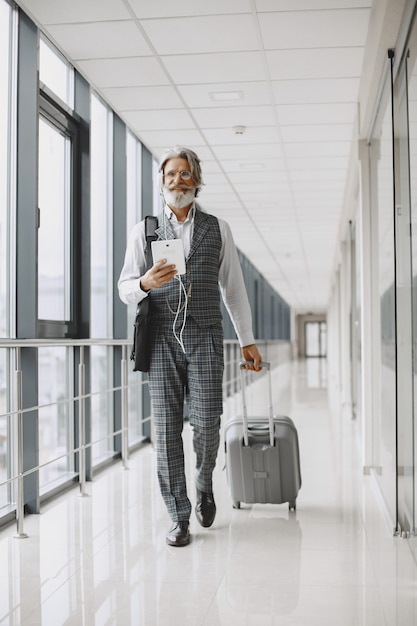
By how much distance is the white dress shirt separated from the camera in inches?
119

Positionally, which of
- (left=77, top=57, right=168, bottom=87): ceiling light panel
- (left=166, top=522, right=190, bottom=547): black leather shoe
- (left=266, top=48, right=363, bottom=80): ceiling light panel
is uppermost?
(left=77, top=57, right=168, bottom=87): ceiling light panel

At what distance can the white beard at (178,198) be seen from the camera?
3068 millimetres

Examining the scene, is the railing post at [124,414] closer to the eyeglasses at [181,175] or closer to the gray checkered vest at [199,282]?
the gray checkered vest at [199,282]

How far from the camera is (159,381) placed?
3.05 meters

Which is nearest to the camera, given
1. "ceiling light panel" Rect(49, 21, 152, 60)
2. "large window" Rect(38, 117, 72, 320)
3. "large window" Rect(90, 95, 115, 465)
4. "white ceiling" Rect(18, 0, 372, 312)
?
"white ceiling" Rect(18, 0, 372, 312)

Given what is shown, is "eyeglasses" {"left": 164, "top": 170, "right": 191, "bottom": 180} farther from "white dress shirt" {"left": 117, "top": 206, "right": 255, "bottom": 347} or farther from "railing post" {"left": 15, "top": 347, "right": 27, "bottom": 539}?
"railing post" {"left": 15, "top": 347, "right": 27, "bottom": 539}

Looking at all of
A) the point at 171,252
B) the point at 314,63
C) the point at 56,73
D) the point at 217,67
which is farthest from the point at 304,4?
the point at 56,73

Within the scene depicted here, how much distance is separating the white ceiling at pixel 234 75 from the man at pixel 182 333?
3.24 feet

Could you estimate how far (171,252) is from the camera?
2.83 m

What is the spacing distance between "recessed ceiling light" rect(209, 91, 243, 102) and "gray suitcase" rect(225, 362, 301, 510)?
6.85 ft

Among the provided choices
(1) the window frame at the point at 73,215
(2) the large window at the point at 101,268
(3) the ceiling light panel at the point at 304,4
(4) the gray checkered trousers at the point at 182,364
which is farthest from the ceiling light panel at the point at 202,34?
(2) the large window at the point at 101,268

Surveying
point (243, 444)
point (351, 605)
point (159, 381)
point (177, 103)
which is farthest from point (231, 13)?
point (351, 605)

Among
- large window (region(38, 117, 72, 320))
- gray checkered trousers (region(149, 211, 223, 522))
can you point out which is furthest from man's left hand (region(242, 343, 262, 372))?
large window (region(38, 117, 72, 320))

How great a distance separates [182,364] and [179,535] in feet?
2.26
